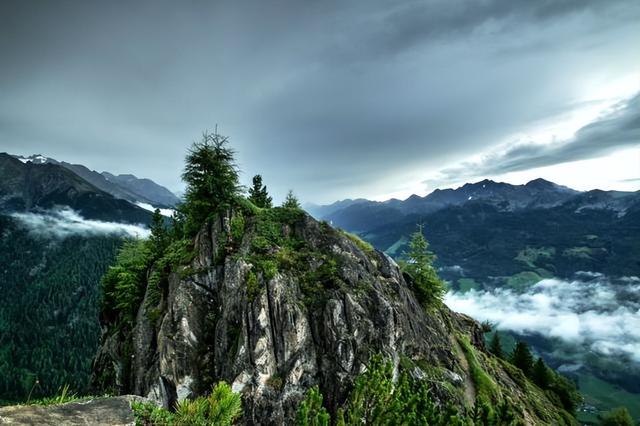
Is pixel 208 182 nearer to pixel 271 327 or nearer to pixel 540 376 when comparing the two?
pixel 271 327

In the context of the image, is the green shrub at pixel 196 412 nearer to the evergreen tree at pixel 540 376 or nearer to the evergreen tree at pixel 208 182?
the evergreen tree at pixel 208 182

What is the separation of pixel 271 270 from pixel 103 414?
2153 centimetres

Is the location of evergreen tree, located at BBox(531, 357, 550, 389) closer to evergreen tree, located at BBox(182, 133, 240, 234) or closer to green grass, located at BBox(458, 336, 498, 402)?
green grass, located at BBox(458, 336, 498, 402)

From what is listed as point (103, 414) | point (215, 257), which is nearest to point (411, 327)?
point (215, 257)

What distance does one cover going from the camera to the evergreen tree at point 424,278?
150 feet

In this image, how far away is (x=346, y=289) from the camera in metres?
30.6

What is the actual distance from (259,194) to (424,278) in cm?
2833

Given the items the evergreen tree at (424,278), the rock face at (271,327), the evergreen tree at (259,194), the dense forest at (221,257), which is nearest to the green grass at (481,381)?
the dense forest at (221,257)

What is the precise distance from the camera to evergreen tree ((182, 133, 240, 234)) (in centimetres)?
3572

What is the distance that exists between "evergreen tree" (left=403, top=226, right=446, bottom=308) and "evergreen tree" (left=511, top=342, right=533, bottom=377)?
4222 cm

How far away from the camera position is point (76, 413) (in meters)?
7.88

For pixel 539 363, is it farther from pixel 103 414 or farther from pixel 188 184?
pixel 103 414

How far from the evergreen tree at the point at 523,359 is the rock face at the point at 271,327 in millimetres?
45385

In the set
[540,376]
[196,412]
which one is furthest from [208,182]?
[540,376]
